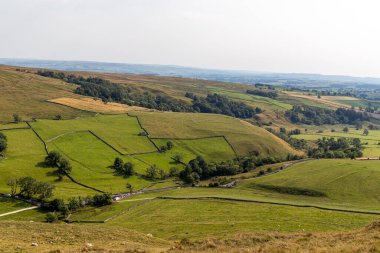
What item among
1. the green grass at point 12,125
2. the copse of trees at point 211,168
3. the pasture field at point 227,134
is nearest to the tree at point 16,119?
the green grass at point 12,125

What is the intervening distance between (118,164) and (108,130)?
3800 cm

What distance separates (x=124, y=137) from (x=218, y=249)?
13330 centimetres

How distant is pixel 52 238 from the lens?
45.2 meters

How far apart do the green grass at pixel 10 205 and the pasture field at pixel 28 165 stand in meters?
5.61

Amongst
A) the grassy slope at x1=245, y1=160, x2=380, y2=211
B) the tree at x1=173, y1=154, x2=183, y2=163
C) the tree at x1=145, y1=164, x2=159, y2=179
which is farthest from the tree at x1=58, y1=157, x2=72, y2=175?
the grassy slope at x1=245, y1=160, x2=380, y2=211

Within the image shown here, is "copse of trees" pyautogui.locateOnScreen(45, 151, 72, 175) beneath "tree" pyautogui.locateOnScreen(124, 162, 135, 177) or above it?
above

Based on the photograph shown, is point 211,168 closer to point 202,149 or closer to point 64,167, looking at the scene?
point 202,149

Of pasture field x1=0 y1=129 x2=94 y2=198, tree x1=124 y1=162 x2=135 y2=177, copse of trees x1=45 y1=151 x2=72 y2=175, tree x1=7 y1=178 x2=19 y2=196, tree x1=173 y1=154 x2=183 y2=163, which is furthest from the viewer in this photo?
tree x1=173 y1=154 x2=183 y2=163

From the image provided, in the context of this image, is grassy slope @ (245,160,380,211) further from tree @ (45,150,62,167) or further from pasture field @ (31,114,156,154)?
tree @ (45,150,62,167)

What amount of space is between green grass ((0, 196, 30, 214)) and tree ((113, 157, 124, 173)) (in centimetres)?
4184

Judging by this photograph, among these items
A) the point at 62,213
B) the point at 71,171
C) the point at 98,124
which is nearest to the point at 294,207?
the point at 62,213

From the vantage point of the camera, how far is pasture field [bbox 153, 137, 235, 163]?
160625 mm

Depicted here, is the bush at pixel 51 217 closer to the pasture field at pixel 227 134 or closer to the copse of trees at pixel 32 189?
the copse of trees at pixel 32 189

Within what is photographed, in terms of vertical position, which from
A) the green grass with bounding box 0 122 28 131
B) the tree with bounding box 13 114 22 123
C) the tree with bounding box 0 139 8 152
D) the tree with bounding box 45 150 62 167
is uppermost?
the tree with bounding box 13 114 22 123
